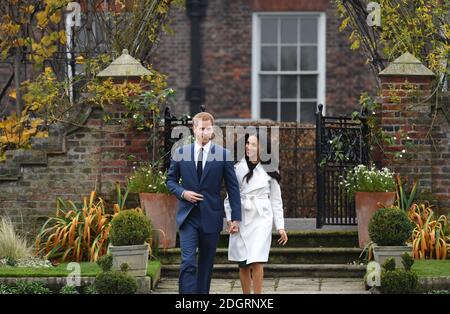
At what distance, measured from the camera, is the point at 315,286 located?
1209 centimetres

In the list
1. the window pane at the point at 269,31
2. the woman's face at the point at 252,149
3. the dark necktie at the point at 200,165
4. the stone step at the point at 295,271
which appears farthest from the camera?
the window pane at the point at 269,31

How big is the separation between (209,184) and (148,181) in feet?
9.73

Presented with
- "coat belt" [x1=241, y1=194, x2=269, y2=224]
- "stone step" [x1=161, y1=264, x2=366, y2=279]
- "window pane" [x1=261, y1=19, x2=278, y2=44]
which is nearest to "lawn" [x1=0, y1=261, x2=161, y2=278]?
"stone step" [x1=161, y1=264, x2=366, y2=279]

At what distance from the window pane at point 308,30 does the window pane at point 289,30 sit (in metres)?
0.13

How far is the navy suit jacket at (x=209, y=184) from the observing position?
34.0 ft

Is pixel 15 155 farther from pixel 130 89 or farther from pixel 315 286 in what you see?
pixel 315 286

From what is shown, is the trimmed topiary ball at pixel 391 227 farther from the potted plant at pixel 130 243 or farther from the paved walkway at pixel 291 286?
the potted plant at pixel 130 243

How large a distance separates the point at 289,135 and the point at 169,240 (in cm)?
388

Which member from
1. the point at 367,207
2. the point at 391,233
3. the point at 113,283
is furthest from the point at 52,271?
the point at 367,207

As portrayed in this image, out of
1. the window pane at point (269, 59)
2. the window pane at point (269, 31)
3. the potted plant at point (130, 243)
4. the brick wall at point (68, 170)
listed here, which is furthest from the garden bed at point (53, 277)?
the window pane at point (269, 31)

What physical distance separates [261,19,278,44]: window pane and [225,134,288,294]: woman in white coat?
10.6 m

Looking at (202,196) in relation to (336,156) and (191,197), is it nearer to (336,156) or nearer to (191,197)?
(191,197)

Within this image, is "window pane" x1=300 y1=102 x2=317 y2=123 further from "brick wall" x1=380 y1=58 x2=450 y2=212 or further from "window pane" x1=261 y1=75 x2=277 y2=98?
"brick wall" x1=380 y1=58 x2=450 y2=212

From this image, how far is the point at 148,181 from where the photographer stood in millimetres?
13320
